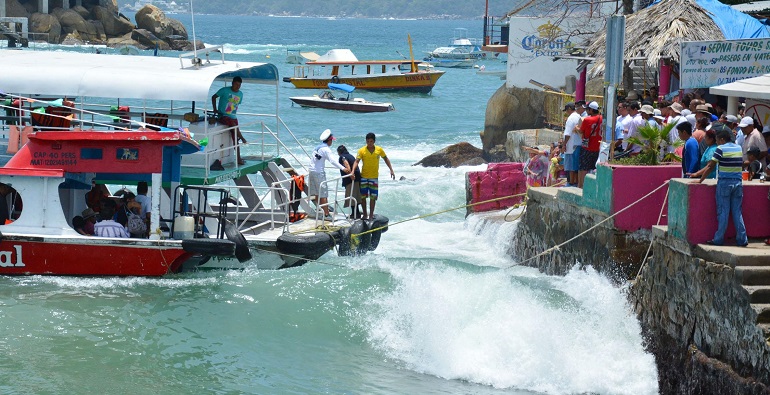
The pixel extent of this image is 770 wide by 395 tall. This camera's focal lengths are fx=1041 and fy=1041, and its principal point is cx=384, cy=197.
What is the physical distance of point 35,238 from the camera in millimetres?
15125

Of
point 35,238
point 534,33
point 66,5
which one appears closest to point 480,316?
point 35,238

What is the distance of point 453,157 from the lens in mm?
32875

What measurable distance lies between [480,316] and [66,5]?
8984 centimetres

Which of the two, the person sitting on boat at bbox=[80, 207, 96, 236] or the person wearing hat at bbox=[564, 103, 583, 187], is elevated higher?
the person wearing hat at bbox=[564, 103, 583, 187]

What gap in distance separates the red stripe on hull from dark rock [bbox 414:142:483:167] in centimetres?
1820

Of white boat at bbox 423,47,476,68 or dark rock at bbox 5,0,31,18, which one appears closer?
dark rock at bbox 5,0,31,18

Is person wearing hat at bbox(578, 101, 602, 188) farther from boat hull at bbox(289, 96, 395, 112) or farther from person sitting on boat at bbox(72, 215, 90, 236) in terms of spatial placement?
boat hull at bbox(289, 96, 395, 112)

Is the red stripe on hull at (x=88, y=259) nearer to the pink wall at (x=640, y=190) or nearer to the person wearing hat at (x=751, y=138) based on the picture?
the pink wall at (x=640, y=190)

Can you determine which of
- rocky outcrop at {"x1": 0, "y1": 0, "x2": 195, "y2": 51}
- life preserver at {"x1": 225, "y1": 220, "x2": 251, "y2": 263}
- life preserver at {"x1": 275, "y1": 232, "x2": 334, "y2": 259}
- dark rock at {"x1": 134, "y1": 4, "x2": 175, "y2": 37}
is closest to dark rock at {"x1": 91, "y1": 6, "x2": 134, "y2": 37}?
rocky outcrop at {"x1": 0, "y1": 0, "x2": 195, "y2": 51}

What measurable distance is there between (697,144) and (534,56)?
19.4 meters

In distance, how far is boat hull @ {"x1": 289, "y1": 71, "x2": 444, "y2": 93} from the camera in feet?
211

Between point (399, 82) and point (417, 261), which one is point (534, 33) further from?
point (399, 82)

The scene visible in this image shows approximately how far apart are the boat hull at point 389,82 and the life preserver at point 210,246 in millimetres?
49357

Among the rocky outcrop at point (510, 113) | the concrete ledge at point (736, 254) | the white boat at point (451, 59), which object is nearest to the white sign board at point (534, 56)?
the rocky outcrop at point (510, 113)
